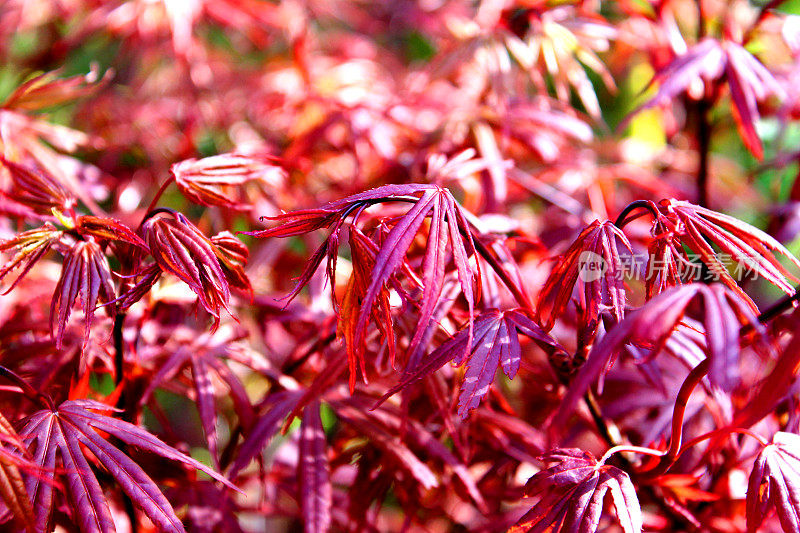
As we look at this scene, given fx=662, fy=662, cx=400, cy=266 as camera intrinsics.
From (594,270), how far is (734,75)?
488mm

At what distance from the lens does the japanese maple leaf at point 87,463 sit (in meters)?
0.51

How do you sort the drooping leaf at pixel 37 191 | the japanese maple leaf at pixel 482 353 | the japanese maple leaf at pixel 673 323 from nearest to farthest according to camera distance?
the japanese maple leaf at pixel 673 323 < the japanese maple leaf at pixel 482 353 < the drooping leaf at pixel 37 191

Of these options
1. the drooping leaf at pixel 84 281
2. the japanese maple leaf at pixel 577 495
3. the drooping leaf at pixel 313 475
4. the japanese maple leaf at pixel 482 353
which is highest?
the drooping leaf at pixel 84 281

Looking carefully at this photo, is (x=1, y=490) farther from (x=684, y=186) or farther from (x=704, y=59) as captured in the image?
(x=684, y=186)

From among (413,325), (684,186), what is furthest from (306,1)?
(413,325)

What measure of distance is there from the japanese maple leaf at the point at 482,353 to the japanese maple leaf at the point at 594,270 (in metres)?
0.03

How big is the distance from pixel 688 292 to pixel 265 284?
2.43 feet

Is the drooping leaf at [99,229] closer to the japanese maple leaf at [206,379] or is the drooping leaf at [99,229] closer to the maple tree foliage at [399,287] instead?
the maple tree foliage at [399,287]

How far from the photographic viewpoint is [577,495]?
524mm

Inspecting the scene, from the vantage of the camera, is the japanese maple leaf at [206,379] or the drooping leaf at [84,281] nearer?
the drooping leaf at [84,281]

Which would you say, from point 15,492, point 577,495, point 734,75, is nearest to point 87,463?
point 15,492

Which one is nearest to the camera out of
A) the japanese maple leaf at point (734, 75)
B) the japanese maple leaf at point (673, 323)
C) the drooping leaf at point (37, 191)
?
the japanese maple leaf at point (673, 323)

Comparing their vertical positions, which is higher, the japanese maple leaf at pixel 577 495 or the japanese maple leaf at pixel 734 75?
the japanese maple leaf at pixel 734 75

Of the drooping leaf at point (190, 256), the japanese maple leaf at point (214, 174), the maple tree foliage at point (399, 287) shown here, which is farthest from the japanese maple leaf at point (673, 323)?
the japanese maple leaf at point (214, 174)
